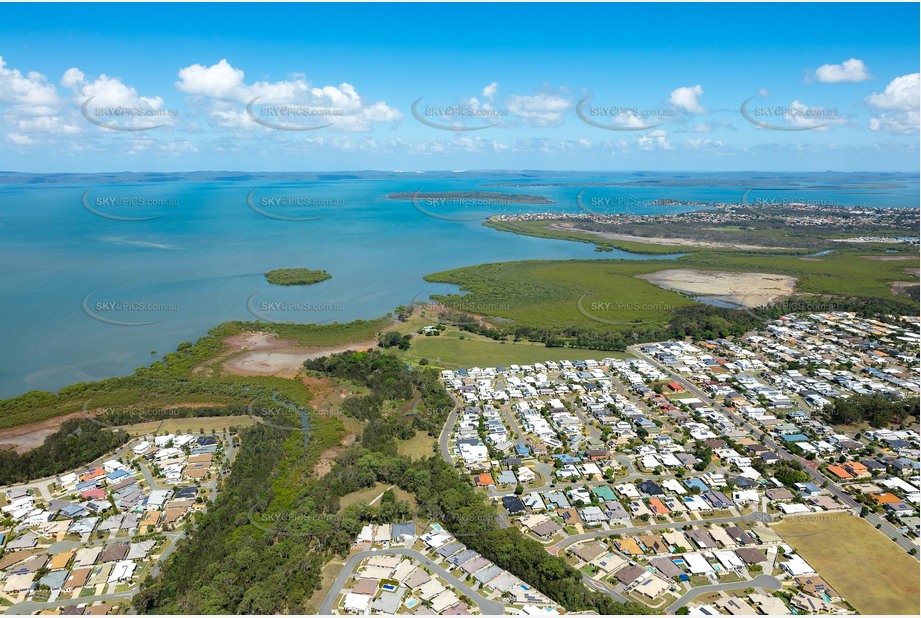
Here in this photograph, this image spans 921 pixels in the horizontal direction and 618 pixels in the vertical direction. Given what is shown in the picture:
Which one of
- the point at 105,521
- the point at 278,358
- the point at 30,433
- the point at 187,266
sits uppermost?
the point at 187,266

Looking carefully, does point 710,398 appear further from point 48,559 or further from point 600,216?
point 600,216

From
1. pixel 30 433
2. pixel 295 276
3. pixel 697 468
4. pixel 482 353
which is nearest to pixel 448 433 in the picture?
pixel 697 468

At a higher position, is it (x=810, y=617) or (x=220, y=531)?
(x=810, y=617)

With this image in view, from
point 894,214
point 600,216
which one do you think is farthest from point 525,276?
point 894,214

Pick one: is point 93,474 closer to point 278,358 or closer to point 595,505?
point 278,358

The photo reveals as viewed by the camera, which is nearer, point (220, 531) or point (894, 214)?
point (220, 531)

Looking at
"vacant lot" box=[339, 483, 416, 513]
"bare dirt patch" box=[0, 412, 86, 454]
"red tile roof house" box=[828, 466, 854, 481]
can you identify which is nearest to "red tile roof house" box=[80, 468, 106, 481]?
"bare dirt patch" box=[0, 412, 86, 454]
